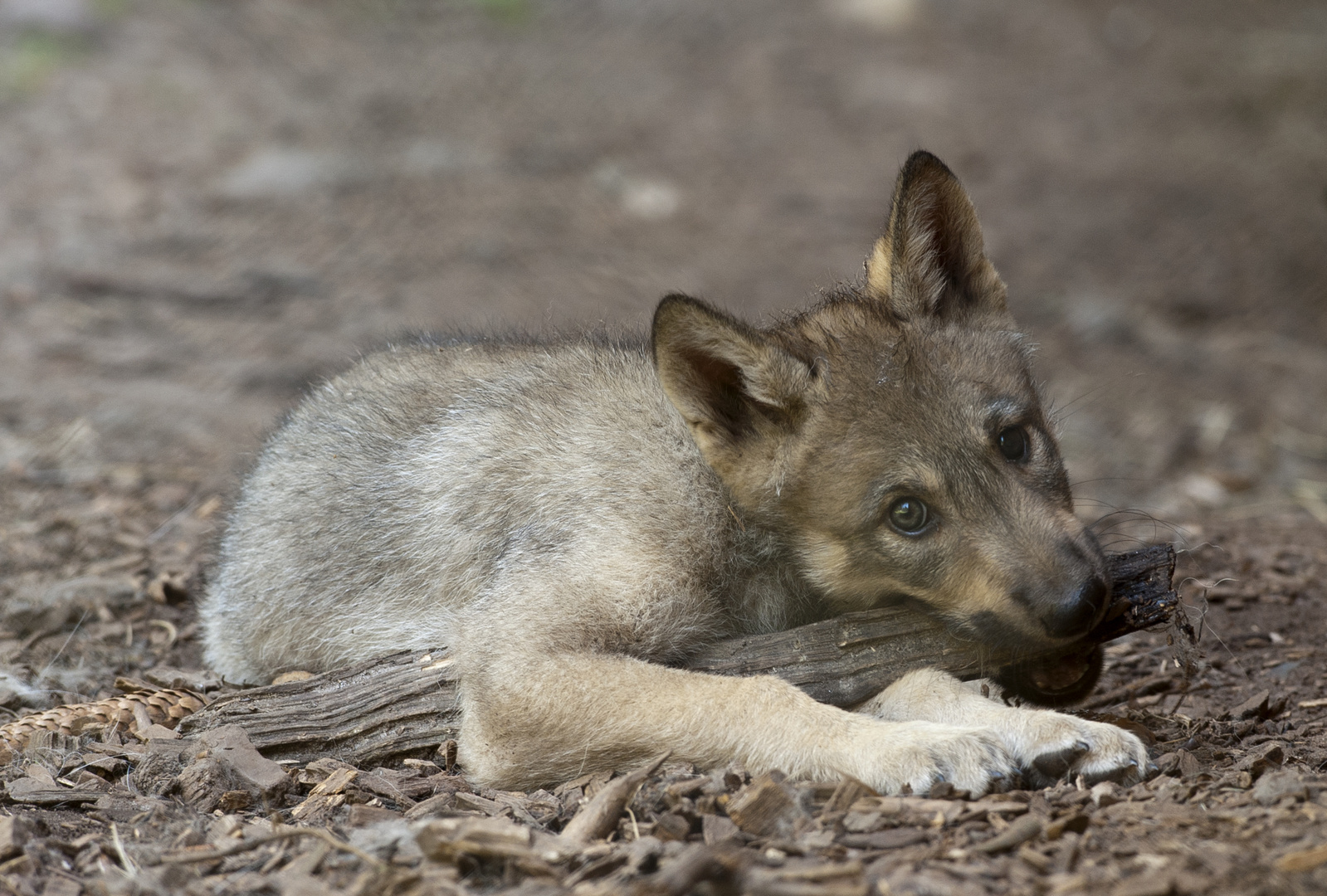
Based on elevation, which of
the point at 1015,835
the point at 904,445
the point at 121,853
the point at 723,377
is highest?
the point at 723,377

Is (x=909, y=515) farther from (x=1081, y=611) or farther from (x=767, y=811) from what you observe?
(x=767, y=811)

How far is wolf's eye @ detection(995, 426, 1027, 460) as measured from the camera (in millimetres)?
4480

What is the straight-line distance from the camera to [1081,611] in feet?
13.2

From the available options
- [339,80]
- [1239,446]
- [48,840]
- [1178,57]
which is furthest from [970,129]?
[48,840]

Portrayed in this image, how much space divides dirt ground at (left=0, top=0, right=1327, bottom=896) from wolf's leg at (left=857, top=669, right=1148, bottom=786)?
125 millimetres

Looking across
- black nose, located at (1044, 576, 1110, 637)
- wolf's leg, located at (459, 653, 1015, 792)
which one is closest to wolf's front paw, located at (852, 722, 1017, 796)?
wolf's leg, located at (459, 653, 1015, 792)

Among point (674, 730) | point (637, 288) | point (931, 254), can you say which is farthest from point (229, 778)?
point (637, 288)

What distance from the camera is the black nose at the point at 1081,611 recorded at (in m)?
4.03

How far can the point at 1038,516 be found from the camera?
4270mm

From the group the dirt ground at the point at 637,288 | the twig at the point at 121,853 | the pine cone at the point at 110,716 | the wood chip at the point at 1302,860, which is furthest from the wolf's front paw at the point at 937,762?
the pine cone at the point at 110,716

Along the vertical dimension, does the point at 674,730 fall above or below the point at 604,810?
above

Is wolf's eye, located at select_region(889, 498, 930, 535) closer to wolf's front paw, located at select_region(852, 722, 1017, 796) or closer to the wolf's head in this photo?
the wolf's head

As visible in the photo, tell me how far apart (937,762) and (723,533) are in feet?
4.19

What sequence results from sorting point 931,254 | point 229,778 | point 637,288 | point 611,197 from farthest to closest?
point 611,197
point 637,288
point 931,254
point 229,778
